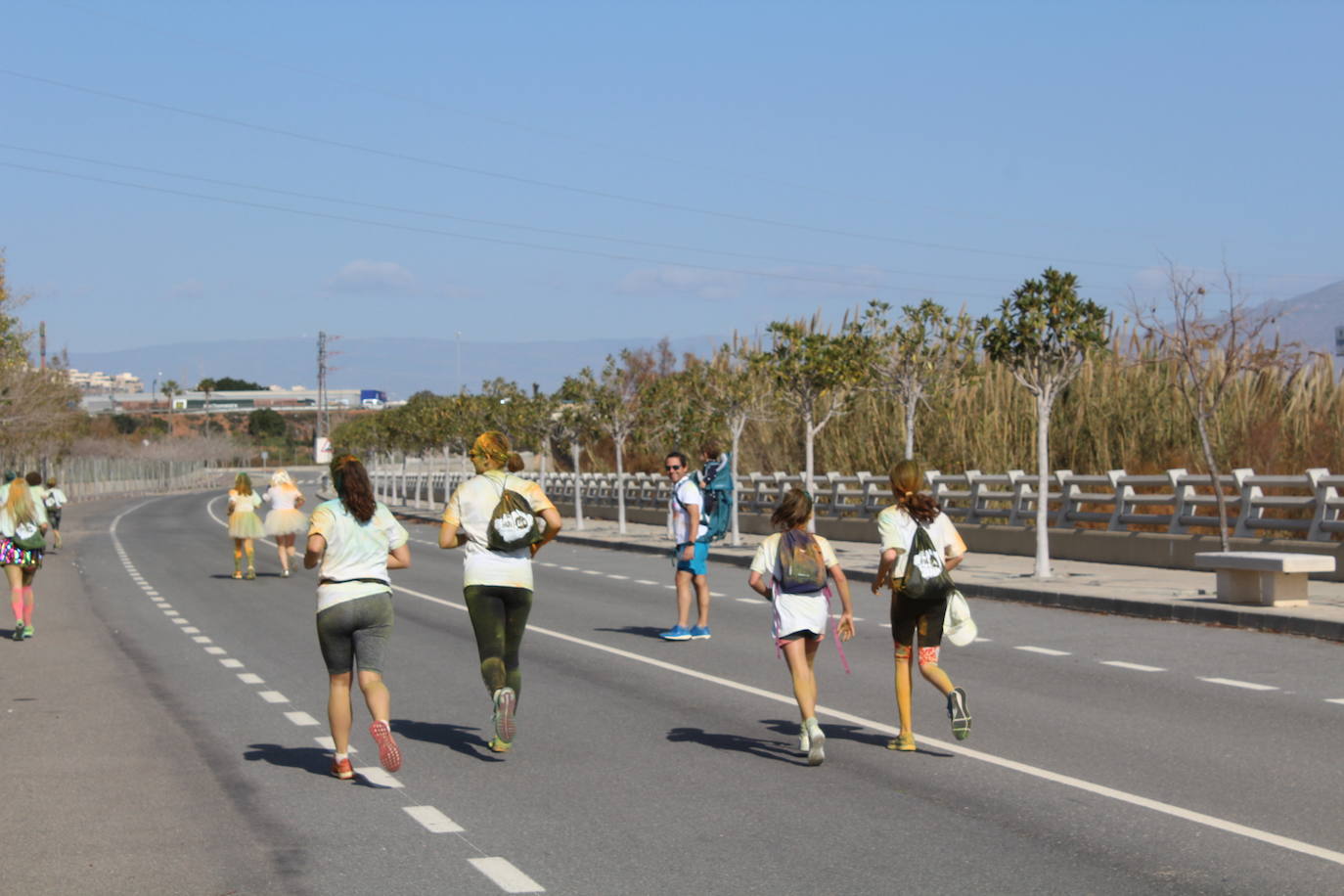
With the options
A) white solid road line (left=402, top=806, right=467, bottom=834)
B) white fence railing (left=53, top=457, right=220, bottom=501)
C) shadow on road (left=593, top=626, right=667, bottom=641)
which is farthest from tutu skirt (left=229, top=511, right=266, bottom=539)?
white fence railing (left=53, top=457, right=220, bottom=501)

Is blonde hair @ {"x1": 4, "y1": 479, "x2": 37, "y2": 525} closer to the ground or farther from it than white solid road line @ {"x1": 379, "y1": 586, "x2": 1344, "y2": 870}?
farther from it

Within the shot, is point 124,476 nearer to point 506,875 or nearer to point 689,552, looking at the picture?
point 689,552

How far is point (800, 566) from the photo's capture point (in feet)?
29.9

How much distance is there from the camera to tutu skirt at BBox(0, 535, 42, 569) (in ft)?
57.7

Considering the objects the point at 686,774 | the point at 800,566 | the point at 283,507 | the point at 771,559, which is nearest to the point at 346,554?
the point at 686,774

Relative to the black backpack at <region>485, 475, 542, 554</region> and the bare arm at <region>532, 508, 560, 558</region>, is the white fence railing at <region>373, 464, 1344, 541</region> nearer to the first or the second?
Result: the bare arm at <region>532, 508, 560, 558</region>

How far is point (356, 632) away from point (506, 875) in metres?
2.34

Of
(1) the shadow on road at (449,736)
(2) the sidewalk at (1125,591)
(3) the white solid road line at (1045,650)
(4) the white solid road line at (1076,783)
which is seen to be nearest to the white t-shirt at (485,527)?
(1) the shadow on road at (449,736)

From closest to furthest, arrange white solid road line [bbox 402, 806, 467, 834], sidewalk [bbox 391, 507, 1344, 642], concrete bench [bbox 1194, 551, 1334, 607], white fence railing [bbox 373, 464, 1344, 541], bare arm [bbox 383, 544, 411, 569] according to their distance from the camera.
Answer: white solid road line [bbox 402, 806, 467, 834]
bare arm [bbox 383, 544, 411, 569]
sidewalk [bbox 391, 507, 1344, 642]
concrete bench [bbox 1194, 551, 1334, 607]
white fence railing [bbox 373, 464, 1344, 541]

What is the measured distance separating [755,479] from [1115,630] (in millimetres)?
25082

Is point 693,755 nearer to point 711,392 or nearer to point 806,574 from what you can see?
point 806,574

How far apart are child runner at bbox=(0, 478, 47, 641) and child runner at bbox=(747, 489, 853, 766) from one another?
1106 cm

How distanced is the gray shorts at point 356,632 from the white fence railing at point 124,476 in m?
90.0

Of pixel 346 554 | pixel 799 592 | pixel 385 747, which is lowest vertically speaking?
pixel 385 747
